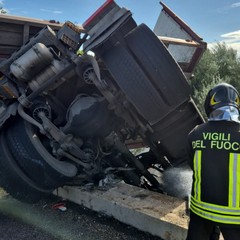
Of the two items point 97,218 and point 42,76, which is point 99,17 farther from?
point 97,218

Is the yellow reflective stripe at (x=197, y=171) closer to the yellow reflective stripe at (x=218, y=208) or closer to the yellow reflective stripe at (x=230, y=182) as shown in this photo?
the yellow reflective stripe at (x=218, y=208)

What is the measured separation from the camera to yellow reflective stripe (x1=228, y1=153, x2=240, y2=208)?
7.80 feet

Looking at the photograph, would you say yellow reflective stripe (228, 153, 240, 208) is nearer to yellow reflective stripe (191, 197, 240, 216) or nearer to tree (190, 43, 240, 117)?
yellow reflective stripe (191, 197, 240, 216)

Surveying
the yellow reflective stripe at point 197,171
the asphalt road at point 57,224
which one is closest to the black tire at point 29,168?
the asphalt road at point 57,224

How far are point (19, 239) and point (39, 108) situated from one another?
1.35 m

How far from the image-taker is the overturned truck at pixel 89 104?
11.4ft

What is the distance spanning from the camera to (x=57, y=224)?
158 inches

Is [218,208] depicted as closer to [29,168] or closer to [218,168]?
[218,168]

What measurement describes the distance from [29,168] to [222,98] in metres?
2.15

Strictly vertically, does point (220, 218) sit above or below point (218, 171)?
below

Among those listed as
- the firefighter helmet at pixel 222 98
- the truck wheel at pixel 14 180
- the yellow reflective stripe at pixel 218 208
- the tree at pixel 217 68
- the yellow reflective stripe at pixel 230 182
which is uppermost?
the firefighter helmet at pixel 222 98

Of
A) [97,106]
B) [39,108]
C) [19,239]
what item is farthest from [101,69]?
[19,239]

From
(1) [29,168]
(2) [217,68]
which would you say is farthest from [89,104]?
(2) [217,68]

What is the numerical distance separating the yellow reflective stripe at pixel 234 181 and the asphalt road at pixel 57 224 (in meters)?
1.31
